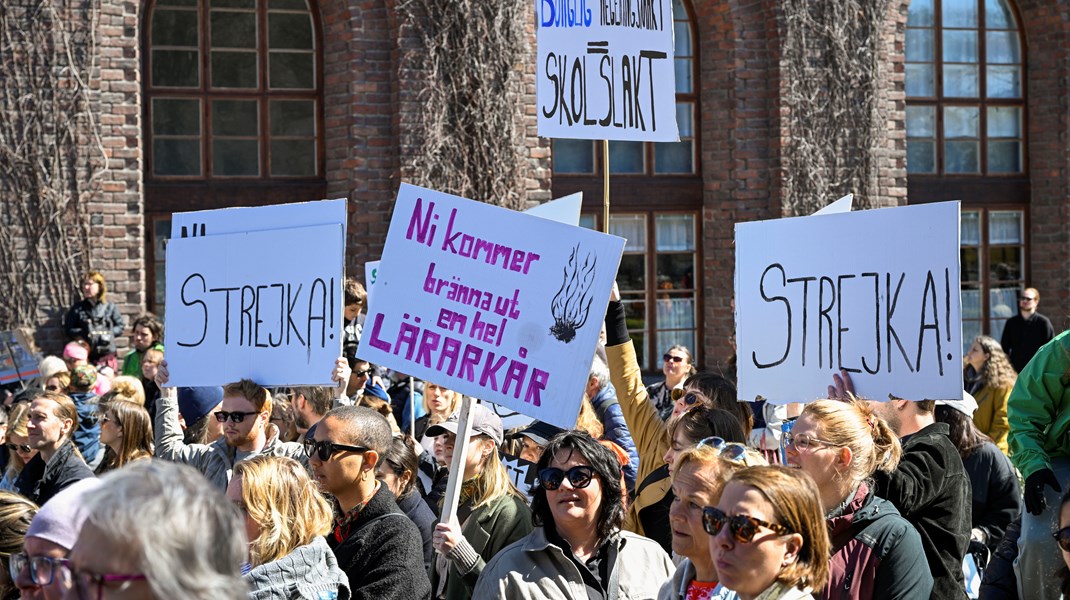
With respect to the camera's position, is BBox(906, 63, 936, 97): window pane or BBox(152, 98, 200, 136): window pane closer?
BBox(152, 98, 200, 136): window pane

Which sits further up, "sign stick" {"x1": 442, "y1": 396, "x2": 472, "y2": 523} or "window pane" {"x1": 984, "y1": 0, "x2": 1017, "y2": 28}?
"window pane" {"x1": 984, "y1": 0, "x2": 1017, "y2": 28}

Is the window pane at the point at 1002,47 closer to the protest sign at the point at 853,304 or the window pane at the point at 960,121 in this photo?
the window pane at the point at 960,121

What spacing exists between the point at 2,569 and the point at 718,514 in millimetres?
1890

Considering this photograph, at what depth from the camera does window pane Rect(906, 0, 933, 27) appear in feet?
44.9

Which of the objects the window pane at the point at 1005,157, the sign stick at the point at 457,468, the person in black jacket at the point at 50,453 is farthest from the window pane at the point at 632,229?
the sign stick at the point at 457,468

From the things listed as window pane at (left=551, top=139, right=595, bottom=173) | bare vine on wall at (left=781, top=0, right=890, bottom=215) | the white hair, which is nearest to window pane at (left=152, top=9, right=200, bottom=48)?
window pane at (left=551, top=139, right=595, bottom=173)

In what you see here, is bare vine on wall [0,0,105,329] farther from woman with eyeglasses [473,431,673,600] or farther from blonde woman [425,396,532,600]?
woman with eyeglasses [473,431,673,600]

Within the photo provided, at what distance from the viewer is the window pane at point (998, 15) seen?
14.1 m

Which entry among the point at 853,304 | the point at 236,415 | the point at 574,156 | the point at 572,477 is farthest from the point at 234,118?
the point at 572,477

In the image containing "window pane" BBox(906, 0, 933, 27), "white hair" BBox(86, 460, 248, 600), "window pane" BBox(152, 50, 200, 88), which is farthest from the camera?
"window pane" BBox(906, 0, 933, 27)

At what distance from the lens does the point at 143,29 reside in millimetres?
11352

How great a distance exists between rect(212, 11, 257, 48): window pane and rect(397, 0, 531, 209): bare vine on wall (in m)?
1.43

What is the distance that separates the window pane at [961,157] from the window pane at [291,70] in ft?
22.5

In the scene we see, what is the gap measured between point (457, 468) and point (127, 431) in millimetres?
2331
